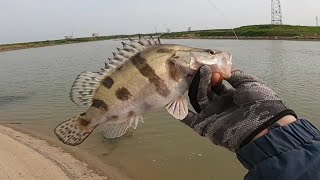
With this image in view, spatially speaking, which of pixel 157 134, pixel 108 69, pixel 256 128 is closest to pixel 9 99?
pixel 157 134

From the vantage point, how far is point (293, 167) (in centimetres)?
210

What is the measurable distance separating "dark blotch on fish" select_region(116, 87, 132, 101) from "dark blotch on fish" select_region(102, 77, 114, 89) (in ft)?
0.32

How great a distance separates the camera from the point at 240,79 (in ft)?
11.0

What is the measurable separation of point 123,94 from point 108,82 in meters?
0.19

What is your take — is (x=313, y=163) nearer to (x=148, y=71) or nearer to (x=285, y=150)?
(x=285, y=150)

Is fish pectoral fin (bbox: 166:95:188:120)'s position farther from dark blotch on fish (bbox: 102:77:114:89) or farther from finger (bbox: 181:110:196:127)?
dark blotch on fish (bbox: 102:77:114:89)

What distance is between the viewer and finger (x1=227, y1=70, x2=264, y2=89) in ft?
10.8

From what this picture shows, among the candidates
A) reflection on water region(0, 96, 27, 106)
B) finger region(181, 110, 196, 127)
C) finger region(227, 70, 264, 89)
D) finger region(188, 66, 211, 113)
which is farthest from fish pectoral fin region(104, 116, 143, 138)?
reflection on water region(0, 96, 27, 106)

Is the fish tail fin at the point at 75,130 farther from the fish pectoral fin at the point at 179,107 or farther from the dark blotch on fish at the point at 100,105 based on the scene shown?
the fish pectoral fin at the point at 179,107

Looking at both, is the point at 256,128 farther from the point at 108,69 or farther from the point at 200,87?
the point at 108,69

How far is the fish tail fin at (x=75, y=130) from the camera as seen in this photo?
11.9 ft

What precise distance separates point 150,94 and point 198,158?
7.95 metres

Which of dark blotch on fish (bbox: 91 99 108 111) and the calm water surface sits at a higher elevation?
dark blotch on fish (bbox: 91 99 108 111)

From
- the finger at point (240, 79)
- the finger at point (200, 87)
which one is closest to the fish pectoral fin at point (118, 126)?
the finger at point (200, 87)
